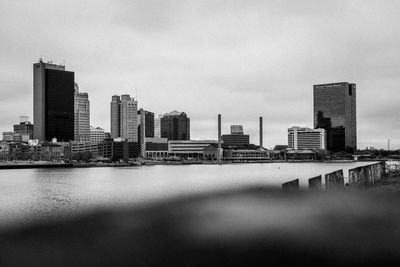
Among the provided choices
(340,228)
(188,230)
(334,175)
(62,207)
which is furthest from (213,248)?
(62,207)

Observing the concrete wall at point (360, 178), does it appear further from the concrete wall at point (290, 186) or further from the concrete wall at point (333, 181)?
the concrete wall at point (290, 186)

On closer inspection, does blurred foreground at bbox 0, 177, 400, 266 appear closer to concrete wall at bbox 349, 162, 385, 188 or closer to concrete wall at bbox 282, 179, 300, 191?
concrete wall at bbox 282, 179, 300, 191

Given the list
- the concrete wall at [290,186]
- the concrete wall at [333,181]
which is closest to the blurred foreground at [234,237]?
the concrete wall at [290,186]

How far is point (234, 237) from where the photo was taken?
100ft

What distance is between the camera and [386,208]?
37.5 m

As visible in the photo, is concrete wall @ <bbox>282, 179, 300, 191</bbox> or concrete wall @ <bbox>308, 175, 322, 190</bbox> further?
concrete wall @ <bbox>308, 175, 322, 190</bbox>

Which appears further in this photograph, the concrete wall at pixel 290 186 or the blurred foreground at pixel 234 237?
the concrete wall at pixel 290 186

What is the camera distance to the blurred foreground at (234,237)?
2634cm

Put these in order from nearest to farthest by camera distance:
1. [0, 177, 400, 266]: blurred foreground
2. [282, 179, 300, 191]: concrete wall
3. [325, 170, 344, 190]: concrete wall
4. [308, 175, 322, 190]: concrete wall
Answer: [0, 177, 400, 266]: blurred foreground, [282, 179, 300, 191]: concrete wall, [308, 175, 322, 190]: concrete wall, [325, 170, 344, 190]: concrete wall

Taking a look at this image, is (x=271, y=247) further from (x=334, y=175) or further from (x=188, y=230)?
(x=334, y=175)

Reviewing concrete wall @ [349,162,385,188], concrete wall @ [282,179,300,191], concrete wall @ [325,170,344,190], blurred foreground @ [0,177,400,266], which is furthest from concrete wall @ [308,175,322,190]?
concrete wall @ [349,162,385,188]

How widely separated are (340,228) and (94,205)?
39.3 m

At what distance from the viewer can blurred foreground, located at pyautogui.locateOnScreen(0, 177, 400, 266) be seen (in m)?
26.3

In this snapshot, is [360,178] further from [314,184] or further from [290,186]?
[290,186]
